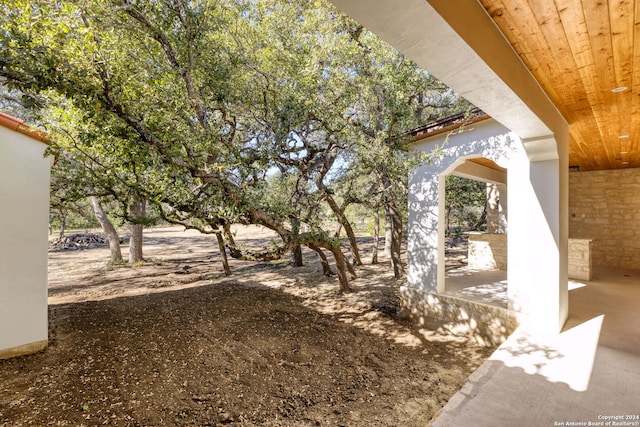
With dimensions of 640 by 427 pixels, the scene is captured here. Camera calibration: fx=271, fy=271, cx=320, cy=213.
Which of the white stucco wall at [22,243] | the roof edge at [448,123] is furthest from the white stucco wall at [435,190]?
the white stucco wall at [22,243]

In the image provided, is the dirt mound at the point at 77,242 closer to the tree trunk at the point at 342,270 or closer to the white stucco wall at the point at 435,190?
the tree trunk at the point at 342,270

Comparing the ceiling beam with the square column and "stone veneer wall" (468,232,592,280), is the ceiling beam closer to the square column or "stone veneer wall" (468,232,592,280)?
the square column

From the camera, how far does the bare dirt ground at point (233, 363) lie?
9.87 ft

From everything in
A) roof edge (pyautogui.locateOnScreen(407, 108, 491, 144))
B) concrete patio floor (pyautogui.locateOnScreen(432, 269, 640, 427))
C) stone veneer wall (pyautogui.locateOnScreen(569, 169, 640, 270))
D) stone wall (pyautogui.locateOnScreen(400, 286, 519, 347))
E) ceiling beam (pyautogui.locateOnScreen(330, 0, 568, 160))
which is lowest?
stone wall (pyautogui.locateOnScreen(400, 286, 519, 347))

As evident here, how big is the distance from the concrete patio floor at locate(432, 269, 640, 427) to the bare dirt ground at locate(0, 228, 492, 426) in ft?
2.87

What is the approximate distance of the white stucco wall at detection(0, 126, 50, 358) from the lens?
3682 mm

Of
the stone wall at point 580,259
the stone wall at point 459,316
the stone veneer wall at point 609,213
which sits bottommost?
the stone wall at point 459,316

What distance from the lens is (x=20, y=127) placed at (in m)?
3.75

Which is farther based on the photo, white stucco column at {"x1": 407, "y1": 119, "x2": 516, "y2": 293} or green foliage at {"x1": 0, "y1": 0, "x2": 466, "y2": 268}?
white stucco column at {"x1": 407, "y1": 119, "x2": 516, "y2": 293}

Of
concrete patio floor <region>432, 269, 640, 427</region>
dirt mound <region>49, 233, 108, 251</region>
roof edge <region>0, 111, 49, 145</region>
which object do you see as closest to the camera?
concrete patio floor <region>432, 269, 640, 427</region>

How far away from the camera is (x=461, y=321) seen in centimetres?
479

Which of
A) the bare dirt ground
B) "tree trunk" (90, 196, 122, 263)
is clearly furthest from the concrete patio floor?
"tree trunk" (90, 196, 122, 263)

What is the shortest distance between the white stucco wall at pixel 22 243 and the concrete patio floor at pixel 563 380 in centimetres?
537

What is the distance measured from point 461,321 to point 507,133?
3.23 metres
